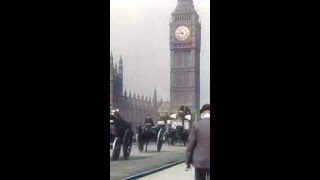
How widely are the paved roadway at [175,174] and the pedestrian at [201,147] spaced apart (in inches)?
2.8

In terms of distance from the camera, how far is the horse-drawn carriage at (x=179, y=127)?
3666 mm

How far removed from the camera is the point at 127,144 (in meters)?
3.85

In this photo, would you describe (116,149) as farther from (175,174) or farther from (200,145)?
(200,145)

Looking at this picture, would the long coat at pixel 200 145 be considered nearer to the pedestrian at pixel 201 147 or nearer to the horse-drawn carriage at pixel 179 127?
the pedestrian at pixel 201 147

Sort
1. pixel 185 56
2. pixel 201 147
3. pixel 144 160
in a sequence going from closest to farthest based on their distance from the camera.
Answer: pixel 201 147
pixel 185 56
pixel 144 160

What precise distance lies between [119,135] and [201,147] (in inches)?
25.9

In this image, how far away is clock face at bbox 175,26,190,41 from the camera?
12.1ft

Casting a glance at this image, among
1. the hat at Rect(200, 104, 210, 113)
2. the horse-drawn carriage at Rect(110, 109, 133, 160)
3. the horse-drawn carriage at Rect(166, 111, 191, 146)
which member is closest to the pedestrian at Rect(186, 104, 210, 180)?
the hat at Rect(200, 104, 210, 113)

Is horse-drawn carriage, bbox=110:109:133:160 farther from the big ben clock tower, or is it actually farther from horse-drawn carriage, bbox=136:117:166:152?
the big ben clock tower

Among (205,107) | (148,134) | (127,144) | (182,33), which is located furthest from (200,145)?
(182,33)
